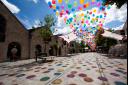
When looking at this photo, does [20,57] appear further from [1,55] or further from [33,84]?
[33,84]

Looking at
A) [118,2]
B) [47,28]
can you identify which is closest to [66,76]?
[118,2]

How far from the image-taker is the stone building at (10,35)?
15.8m

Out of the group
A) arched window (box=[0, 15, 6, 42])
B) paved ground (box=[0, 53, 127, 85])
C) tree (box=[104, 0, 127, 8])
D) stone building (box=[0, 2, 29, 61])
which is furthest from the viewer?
stone building (box=[0, 2, 29, 61])

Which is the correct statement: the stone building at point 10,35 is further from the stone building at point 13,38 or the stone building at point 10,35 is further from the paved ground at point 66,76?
the paved ground at point 66,76

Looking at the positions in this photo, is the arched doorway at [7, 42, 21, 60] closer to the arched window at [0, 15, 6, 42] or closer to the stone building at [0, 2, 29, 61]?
the stone building at [0, 2, 29, 61]

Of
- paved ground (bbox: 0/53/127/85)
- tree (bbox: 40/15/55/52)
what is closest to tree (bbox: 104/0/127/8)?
paved ground (bbox: 0/53/127/85)

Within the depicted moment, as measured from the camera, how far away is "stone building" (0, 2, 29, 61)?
1583 centimetres

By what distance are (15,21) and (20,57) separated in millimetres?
6061

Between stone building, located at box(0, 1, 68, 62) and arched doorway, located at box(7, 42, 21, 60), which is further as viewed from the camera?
arched doorway, located at box(7, 42, 21, 60)

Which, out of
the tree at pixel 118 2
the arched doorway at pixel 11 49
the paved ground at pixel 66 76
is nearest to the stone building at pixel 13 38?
the arched doorway at pixel 11 49

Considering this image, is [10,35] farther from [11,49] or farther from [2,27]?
A: [11,49]

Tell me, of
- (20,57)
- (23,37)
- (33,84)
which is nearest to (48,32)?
(23,37)

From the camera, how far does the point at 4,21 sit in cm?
1628

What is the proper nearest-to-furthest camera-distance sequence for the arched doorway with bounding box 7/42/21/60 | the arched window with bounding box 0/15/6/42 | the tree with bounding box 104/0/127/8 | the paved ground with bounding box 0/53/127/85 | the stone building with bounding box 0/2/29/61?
the paved ground with bounding box 0/53/127/85 < the tree with bounding box 104/0/127/8 < the arched window with bounding box 0/15/6/42 < the stone building with bounding box 0/2/29/61 < the arched doorway with bounding box 7/42/21/60
